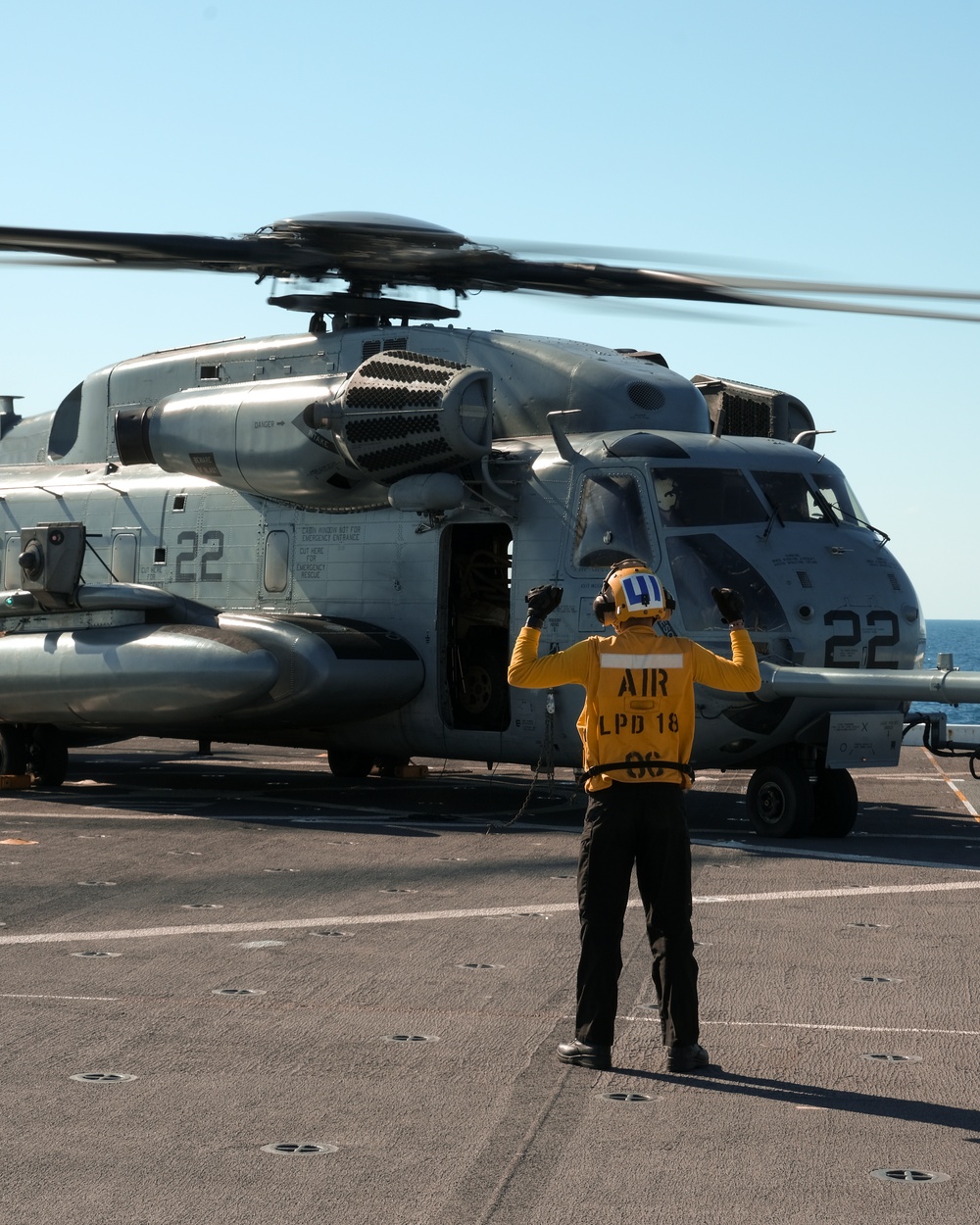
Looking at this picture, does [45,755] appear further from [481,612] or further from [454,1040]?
[454,1040]

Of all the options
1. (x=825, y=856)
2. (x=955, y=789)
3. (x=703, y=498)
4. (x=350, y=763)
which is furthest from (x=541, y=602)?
(x=955, y=789)

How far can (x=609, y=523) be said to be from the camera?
1346 cm

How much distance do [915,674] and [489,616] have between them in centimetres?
514

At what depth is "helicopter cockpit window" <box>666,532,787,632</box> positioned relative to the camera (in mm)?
12875

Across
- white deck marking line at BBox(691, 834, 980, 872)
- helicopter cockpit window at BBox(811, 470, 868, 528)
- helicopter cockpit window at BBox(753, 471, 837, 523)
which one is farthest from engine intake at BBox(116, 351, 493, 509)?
white deck marking line at BBox(691, 834, 980, 872)

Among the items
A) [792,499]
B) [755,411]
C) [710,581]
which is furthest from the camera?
[755,411]

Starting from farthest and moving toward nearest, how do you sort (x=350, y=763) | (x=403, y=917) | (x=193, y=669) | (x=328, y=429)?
1. (x=350, y=763)
2. (x=328, y=429)
3. (x=193, y=669)
4. (x=403, y=917)

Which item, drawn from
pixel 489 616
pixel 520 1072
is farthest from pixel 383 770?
pixel 520 1072

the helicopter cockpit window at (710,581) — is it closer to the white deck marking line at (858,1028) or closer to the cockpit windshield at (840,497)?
the cockpit windshield at (840,497)

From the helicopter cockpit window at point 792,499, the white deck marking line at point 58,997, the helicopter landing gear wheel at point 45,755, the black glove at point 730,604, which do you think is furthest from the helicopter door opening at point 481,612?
the black glove at point 730,604

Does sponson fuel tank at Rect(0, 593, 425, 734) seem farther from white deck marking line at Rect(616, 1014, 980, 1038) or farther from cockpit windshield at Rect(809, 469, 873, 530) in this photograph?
white deck marking line at Rect(616, 1014, 980, 1038)

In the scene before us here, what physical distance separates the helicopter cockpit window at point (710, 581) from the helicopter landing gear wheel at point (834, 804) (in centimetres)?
135

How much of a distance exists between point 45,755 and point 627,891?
11593 millimetres

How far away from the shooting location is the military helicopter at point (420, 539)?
512 inches
